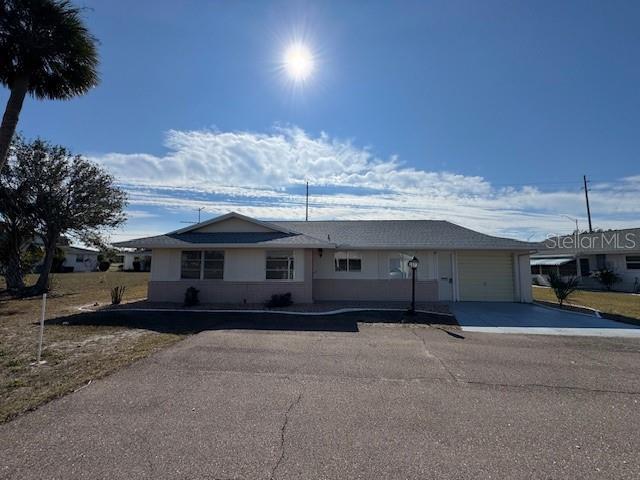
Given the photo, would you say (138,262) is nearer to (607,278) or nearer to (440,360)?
(440,360)

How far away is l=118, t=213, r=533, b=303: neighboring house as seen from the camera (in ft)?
48.5

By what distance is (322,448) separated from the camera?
345 centimetres

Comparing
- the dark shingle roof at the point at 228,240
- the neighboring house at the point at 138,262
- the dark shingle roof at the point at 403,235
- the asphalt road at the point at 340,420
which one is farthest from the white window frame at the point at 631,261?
the neighboring house at the point at 138,262

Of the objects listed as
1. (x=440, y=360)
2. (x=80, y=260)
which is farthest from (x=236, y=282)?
(x=80, y=260)

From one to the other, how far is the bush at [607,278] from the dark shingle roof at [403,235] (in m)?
15.2

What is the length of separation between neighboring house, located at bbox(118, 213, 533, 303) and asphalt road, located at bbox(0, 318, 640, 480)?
7942mm

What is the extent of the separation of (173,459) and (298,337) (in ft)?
18.1

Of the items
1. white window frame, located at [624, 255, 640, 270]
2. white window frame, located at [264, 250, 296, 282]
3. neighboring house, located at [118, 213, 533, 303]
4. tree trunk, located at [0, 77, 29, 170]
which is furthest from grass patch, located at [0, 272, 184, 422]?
white window frame, located at [624, 255, 640, 270]

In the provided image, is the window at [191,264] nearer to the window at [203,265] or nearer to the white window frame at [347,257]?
the window at [203,265]

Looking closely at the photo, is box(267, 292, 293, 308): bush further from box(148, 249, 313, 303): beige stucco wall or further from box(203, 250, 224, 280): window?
box(203, 250, 224, 280): window

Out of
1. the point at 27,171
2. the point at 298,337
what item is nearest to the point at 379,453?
the point at 298,337

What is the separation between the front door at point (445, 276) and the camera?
52.8 feet

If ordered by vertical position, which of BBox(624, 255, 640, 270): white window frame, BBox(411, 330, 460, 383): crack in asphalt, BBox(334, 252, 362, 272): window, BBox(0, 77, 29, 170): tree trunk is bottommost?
BBox(411, 330, 460, 383): crack in asphalt

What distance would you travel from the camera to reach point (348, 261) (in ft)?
53.8
